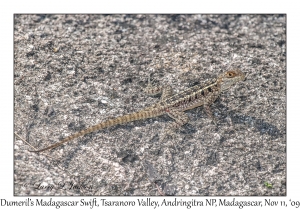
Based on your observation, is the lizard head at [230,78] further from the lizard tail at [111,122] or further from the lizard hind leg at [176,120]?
the lizard tail at [111,122]

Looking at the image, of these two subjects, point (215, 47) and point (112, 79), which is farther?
point (215, 47)

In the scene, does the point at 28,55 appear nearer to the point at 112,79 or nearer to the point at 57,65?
the point at 57,65

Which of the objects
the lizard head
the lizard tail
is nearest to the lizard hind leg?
the lizard tail

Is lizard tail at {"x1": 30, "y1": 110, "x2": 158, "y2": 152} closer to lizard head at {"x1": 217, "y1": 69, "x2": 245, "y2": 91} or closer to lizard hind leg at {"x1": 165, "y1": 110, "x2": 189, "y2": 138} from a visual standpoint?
lizard hind leg at {"x1": 165, "y1": 110, "x2": 189, "y2": 138}

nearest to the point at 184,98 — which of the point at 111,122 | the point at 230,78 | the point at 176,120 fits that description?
the point at 176,120

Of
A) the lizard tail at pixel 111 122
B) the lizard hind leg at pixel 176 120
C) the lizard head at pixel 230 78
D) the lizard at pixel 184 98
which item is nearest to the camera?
the lizard tail at pixel 111 122

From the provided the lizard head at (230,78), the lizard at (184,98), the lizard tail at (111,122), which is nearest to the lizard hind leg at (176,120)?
the lizard at (184,98)

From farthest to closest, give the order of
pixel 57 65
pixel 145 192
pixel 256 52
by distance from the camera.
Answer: pixel 256 52, pixel 57 65, pixel 145 192

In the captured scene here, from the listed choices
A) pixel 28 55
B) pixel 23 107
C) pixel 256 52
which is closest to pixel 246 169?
pixel 256 52
